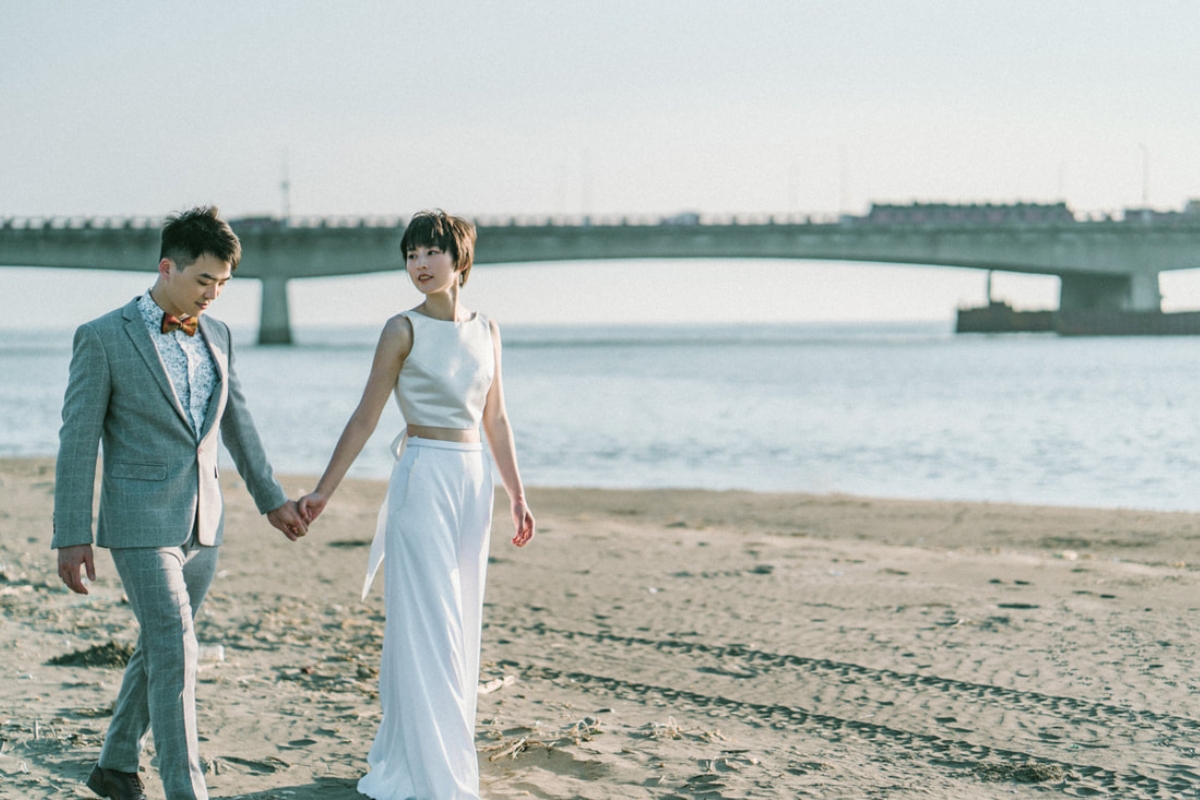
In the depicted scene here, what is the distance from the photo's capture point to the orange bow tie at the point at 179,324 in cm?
378

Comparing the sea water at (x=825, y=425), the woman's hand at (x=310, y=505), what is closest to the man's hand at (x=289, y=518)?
the woman's hand at (x=310, y=505)

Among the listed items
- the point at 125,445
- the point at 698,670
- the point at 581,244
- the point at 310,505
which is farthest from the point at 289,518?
the point at 581,244

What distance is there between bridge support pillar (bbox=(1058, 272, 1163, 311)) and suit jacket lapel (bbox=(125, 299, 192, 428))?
7449cm

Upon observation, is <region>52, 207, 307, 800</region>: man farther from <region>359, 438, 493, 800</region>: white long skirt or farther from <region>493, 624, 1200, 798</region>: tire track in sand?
<region>493, 624, 1200, 798</region>: tire track in sand

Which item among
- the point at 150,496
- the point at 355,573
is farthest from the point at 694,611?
the point at 150,496

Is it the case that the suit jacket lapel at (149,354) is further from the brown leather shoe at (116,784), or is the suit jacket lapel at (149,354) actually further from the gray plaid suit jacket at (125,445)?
the brown leather shoe at (116,784)

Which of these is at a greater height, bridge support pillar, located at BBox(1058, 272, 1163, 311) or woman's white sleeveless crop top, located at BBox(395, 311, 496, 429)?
bridge support pillar, located at BBox(1058, 272, 1163, 311)

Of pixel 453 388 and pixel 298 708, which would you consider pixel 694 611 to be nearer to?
pixel 298 708

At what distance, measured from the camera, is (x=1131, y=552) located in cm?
1129

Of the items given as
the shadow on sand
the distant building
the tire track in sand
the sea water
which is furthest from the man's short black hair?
the distant building

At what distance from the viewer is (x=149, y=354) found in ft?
12.2

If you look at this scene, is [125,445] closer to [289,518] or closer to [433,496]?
[289,518]

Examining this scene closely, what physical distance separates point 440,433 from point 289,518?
0.58 m

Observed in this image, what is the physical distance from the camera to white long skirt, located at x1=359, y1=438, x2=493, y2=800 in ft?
13.3
